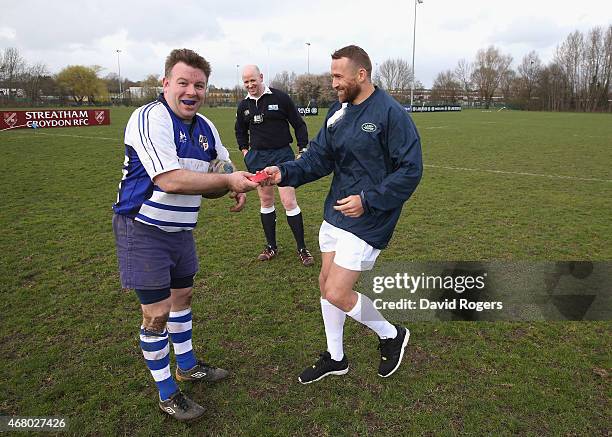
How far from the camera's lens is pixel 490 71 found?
100m

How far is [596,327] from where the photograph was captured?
4.13m

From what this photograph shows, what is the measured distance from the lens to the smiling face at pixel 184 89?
2.59 m

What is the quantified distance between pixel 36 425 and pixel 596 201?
31.9ft

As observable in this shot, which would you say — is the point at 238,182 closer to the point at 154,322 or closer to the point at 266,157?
the point at 154,322

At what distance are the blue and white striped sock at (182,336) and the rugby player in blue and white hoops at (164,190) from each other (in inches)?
12.1

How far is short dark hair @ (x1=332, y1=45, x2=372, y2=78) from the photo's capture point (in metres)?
2.95

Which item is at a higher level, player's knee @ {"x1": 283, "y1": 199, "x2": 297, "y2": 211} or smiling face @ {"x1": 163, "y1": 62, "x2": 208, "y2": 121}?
smiling face @ {"x1": 163, "y1": 62, "x2": 208, "y2": 121}

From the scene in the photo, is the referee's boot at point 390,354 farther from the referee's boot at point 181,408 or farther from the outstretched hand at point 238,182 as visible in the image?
the outstretched hand at point 238,182

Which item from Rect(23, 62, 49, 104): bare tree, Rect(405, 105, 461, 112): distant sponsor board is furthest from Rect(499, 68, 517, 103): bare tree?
Rect(23, 62, 49, 104): bare tree

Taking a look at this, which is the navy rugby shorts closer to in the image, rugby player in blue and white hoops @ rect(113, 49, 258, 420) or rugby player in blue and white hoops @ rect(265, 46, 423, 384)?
rugby player in blue and white hoops @ rect(113, 49, 258, 420)

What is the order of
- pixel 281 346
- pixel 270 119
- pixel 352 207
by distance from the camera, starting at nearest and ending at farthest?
pixel 352 207, pixel 281 346, pixel 270 119

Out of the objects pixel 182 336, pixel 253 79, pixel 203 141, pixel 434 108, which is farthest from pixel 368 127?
pixel 434 108

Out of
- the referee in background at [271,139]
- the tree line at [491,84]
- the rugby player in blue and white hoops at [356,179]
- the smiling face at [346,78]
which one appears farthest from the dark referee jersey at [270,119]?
the tree line at [491,84]

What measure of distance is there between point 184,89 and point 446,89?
11012cm
